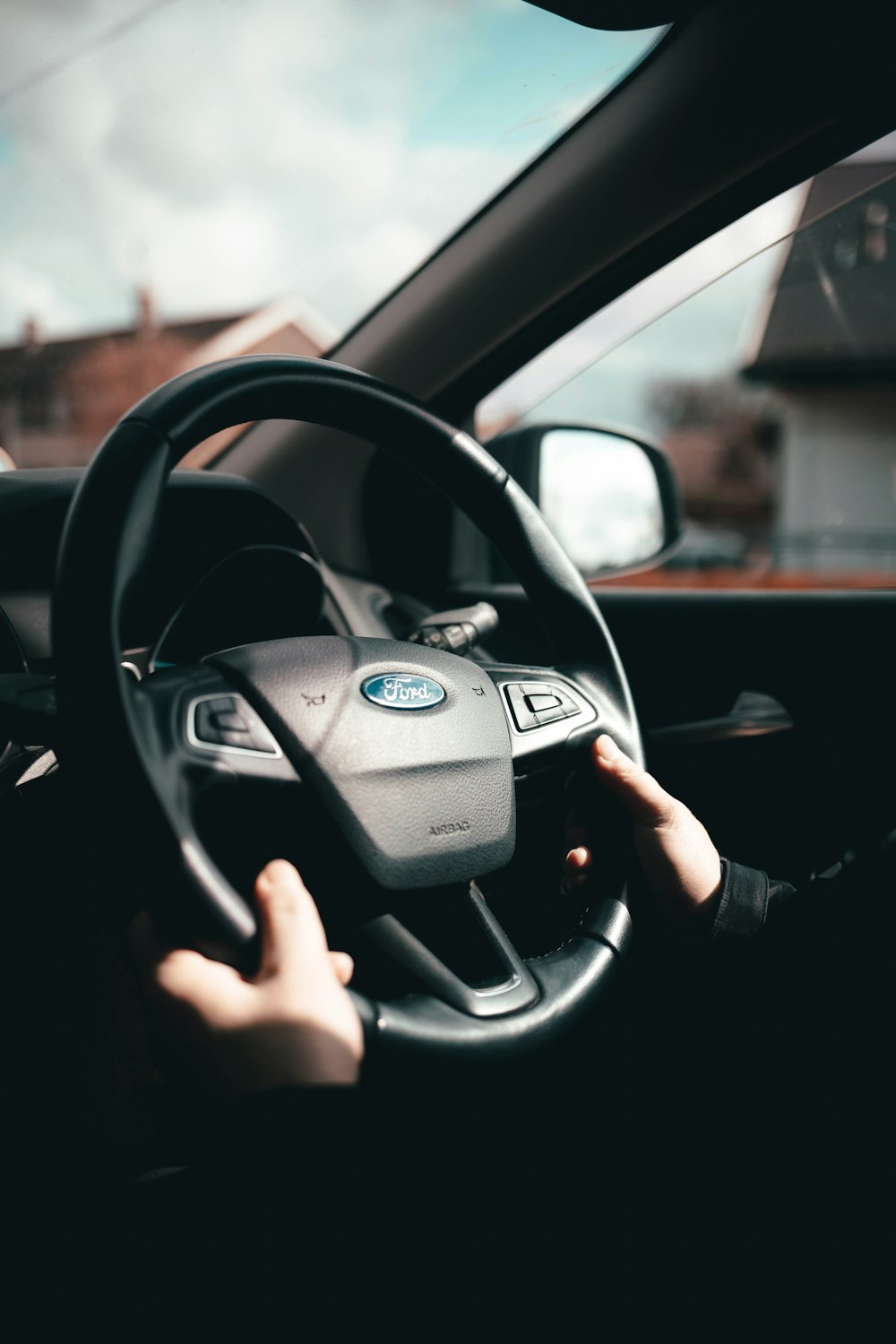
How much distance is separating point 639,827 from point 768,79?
3.63 feet

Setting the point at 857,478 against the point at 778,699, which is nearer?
the point at 778,699

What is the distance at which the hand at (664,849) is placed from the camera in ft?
3.91

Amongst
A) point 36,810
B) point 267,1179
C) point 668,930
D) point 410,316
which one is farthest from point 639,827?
point 410,316

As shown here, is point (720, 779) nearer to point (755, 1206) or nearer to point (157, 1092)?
point (755, 1206)

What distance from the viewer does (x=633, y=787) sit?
121cm

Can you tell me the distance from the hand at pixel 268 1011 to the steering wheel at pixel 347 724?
23 millimetres

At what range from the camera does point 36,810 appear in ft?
4.24

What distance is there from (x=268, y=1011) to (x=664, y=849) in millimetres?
542

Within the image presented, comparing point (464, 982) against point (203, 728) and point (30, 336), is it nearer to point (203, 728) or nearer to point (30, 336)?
point (203, 728)

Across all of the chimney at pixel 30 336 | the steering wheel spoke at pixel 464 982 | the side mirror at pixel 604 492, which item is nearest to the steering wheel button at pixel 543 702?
the steering wheel spoke at pixel 464 982

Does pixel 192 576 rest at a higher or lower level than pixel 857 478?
higher

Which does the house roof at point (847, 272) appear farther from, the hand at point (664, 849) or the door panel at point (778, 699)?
the hand at point (664, 849)

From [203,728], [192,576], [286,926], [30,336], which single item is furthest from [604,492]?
[286,926]

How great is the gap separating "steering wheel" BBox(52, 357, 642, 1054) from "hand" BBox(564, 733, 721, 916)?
6 cm
